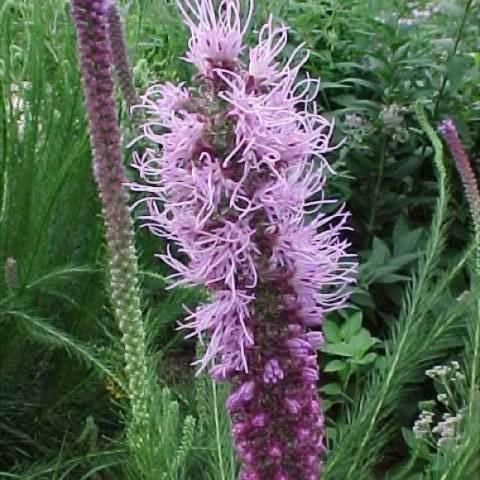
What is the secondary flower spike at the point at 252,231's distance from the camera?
127cm

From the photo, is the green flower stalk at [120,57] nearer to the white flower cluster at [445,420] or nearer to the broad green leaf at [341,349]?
the broad green leaf at [341,349]

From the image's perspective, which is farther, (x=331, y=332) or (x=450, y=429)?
(x=331, y=332)

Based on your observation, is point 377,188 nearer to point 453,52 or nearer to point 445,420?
point 453,52

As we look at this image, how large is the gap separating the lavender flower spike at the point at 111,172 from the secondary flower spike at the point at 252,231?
0.24 m

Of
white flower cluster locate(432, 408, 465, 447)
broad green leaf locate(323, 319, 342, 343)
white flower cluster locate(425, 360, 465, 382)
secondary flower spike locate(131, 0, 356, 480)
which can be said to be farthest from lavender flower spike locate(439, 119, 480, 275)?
secondary flower spike locate(131, 0, 356, 480)

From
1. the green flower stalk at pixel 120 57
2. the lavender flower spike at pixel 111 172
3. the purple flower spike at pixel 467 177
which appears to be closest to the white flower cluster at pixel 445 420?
the purple flower spike at pixel 467 177

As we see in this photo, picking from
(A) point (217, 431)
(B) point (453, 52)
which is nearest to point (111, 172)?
(A) point (217, 431)

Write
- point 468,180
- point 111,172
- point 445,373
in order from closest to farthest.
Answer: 1. point 111,172
2. point 445,373
3. point 468,180

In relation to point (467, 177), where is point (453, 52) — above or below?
above

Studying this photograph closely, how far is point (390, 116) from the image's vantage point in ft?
10.4

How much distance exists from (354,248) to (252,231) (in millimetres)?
2094

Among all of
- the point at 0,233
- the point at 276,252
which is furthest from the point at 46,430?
the point at 276,252

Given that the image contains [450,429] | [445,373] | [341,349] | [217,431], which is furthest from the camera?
[341,349]

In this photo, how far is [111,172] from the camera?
1647 millimetres
